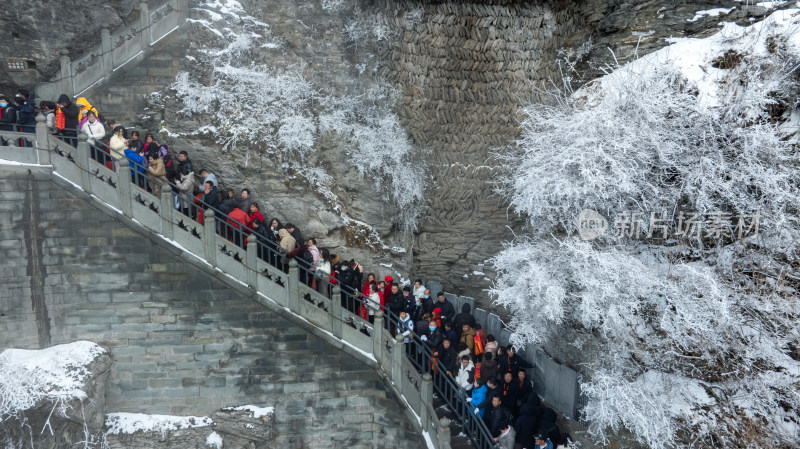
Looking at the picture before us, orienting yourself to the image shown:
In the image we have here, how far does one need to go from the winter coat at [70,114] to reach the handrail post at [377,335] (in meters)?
7.66

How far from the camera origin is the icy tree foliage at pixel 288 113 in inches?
550

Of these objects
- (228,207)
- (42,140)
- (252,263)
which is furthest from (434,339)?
(42,140)

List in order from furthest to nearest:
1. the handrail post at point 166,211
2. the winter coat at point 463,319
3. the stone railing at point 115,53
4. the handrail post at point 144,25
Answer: the handrail post at point 144,25, the stone railing at point 115,53, the winter coat at point 463,319, the handrail post at point 166,211

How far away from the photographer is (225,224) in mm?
11914

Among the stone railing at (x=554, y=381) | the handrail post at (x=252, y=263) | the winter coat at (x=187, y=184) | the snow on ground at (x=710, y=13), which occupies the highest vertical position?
the snow on ground at (x=710, y=13)

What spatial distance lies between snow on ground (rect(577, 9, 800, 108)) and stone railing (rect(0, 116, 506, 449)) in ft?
23.1

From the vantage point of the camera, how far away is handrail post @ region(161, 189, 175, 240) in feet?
37.9

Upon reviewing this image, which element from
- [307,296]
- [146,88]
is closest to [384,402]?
[307,296]

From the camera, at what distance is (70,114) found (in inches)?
486

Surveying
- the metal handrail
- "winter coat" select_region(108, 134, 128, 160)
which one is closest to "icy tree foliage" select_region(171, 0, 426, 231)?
"winter coat" select_region(108, 134, 128, 160)

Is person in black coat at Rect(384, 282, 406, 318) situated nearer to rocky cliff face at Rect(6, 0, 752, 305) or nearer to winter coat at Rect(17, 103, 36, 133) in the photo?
rocky cliff face at Rect(6, 0, 752, 305)

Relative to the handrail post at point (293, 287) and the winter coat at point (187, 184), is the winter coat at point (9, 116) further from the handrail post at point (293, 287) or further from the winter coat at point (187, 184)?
the handrail post at point (293, 287)

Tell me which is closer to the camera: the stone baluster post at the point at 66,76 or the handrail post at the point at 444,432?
the handrail post at the point at 444,432

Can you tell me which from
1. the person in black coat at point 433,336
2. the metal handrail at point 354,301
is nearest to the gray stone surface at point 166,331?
the metal handrail at point 354,301
